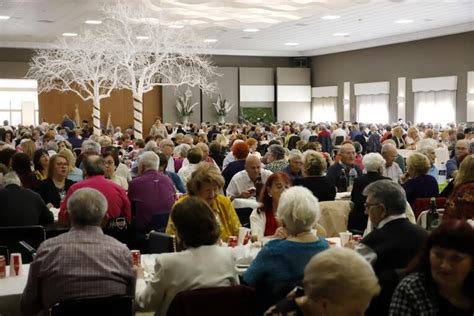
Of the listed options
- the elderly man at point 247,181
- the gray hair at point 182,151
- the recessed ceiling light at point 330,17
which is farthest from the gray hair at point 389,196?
the recessed ceiling light at point 330,17

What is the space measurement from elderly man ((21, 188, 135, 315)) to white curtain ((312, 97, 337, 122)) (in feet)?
82.8

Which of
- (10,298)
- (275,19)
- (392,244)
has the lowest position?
(10,298)

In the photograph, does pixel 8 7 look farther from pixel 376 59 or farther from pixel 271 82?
pixel 271 82

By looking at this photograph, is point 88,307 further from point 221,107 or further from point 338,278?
point 221,107

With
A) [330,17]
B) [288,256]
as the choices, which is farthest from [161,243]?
[330,17]

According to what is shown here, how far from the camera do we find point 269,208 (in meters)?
5.16

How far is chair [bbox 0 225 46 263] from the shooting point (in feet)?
16.2

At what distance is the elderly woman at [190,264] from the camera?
3.23 m

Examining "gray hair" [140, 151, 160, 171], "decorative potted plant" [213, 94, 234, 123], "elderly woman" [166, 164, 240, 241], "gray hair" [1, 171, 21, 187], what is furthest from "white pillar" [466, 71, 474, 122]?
"gray hair" [1, 171, 21, 187]

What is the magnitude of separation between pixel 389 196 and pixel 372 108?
22.2m

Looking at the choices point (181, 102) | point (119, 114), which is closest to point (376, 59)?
point (181, 102)

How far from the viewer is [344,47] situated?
26328 millimetres

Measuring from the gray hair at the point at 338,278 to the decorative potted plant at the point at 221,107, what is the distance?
86.1 feet

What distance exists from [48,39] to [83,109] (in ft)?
15.1
